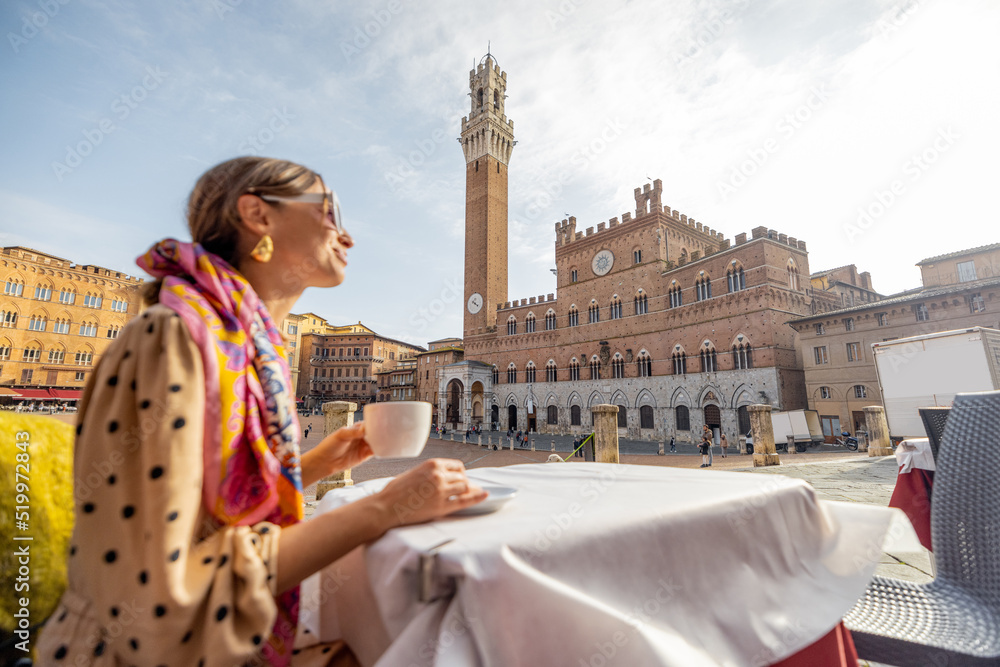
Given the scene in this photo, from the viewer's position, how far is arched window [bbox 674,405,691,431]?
22.0m

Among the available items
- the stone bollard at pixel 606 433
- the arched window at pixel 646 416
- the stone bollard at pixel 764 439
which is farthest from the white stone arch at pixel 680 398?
the stone bollard at pixel 606 433

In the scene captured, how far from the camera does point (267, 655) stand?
895 millimetres

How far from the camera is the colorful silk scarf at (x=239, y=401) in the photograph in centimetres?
84

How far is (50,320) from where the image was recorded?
33.2 m

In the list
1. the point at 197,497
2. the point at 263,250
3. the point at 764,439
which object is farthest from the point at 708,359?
the point at 197,497

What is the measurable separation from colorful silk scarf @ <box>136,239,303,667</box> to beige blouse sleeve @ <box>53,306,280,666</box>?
57mm

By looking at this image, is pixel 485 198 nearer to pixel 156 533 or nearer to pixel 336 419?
pixel 336 419

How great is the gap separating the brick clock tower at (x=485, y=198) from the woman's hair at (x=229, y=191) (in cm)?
3257

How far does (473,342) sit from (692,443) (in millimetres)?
18462

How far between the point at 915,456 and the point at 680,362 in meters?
21.2

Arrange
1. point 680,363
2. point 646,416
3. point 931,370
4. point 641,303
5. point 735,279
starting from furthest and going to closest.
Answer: point 641,303
point 646,416
point 680,363
point 735,279
point 931,370

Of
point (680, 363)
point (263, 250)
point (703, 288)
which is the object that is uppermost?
point (703, 288)

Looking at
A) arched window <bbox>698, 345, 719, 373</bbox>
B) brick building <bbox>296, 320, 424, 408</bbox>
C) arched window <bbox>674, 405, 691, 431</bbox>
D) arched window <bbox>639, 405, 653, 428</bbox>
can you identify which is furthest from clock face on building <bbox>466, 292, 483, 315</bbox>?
brick building <bbox>296, 320, 424, 408</bbox>

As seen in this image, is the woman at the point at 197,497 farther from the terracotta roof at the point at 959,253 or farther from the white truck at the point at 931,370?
the terracotta roof at the point at 959,253
